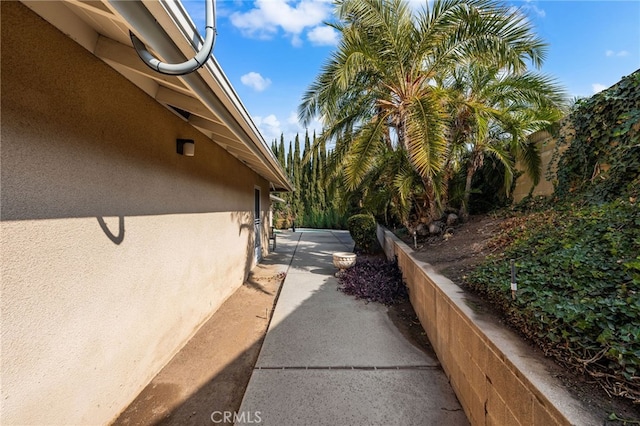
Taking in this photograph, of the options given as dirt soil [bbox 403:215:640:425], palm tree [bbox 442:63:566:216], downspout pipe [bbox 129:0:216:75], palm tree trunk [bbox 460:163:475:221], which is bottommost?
dirt soil [bbox 403:215:640:425]

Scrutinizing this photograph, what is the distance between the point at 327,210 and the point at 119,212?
71.3ft

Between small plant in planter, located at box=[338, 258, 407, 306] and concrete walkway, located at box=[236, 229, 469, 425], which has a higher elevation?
small plant in planter, located at box=[338, 258, 407, 306]

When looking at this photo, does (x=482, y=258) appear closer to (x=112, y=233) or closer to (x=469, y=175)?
(x=469, y=175)

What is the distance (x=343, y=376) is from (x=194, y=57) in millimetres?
3438

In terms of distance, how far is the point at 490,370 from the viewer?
2.13 metres

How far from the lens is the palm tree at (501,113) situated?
5.72 m

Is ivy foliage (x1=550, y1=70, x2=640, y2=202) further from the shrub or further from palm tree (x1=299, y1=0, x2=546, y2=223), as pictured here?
the shrub

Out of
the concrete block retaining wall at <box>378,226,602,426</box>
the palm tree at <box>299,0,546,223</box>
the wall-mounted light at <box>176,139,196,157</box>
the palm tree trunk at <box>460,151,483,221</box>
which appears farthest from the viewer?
the palm tree trunk at <box>460,151,483,221</box>

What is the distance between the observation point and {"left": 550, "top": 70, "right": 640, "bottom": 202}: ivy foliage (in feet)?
11.7

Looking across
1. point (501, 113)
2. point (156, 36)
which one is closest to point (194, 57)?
point (156, 36)

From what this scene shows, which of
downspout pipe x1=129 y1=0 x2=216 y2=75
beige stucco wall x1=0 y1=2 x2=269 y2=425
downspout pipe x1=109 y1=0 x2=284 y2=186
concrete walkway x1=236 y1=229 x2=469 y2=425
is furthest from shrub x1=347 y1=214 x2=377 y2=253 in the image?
downspout pipe x1=129 y1=0 x2=216 y2=75

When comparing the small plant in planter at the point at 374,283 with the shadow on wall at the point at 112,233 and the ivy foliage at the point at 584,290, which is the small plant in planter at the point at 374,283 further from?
the shadow on wall at the point at 112,233

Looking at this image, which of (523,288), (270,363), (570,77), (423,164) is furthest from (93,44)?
(570,77)

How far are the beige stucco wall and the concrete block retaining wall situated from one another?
10.4ft
